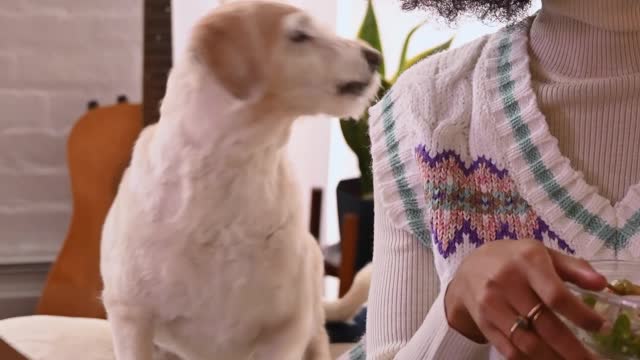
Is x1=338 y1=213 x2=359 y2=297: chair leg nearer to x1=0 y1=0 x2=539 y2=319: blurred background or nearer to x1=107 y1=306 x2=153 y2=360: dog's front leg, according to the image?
x1=0 y1=0 x2=539 y2=319: blurred background

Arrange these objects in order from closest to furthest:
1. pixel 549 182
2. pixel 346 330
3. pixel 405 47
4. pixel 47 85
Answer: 1. pixel 549 182
2. pixel 346 330
3. pixel 405 47
4. pixel 47 85

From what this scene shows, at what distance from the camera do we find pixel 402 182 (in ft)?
2.38

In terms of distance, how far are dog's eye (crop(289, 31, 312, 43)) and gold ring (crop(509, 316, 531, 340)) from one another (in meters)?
0.42

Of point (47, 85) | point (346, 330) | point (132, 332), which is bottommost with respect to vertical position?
point (346, 330)

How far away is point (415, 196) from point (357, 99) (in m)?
0.11

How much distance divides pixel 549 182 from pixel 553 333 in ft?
0.97

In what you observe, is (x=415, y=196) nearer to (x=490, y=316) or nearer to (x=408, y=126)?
(x=408, y=126)

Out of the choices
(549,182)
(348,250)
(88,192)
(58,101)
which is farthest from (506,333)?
(58,101)

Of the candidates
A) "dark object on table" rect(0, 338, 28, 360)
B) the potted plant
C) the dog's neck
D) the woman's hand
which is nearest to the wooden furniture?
the potted plant

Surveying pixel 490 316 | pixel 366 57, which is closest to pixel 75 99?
pixel 366 57

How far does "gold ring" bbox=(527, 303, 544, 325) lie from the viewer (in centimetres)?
40

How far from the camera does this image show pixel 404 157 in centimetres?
73

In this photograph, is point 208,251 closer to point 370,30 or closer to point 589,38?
point 589,38

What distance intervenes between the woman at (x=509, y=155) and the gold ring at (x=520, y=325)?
0.19 meters
